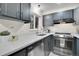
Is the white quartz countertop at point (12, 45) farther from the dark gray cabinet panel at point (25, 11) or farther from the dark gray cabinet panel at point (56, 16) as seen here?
the dark gray cabinet panel at point (56, 16)

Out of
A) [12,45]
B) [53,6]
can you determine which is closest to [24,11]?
[53,6]

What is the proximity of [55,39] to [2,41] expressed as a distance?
116 centimetres

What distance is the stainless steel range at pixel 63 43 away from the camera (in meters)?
2.02

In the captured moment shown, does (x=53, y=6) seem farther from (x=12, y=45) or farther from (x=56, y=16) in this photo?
(x=12, y=45)

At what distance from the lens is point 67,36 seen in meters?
2.01

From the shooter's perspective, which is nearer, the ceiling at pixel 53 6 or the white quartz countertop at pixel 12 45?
the white quartz countertop at pixel 12 45

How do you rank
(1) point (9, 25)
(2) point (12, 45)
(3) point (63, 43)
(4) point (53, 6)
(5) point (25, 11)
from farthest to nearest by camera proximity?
(3) point (63, 43), (5) point (25, 11), (4) point (53, 6), (1) point (9, 25), (2) point (12, 45)

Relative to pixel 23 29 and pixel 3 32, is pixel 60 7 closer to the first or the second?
pixel 23 29

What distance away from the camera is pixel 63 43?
205 cm

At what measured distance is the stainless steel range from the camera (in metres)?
2.02

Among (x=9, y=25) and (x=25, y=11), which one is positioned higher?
(x=25, y=11)

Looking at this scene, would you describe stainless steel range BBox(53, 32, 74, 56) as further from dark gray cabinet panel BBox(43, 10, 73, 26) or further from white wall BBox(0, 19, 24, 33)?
white wall BBox(0, 19, 24, 33)

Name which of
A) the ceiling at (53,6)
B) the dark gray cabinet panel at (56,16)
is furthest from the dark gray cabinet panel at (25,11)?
the dark gray cabinet panel at (56,16)

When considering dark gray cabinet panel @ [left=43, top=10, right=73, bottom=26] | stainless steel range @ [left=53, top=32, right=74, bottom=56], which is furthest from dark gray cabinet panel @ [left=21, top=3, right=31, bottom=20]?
stainless steel range @ [left=53, top=32, right=74, bottom=56]
